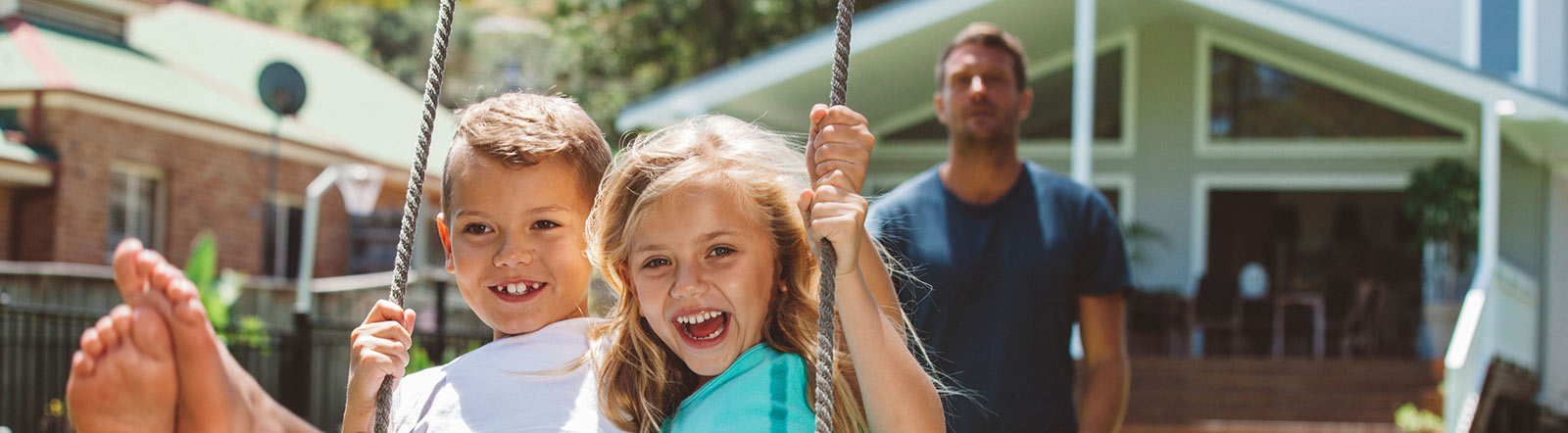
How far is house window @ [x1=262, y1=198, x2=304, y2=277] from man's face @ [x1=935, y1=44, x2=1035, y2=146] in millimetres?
13214

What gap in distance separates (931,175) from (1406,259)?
13.7 m

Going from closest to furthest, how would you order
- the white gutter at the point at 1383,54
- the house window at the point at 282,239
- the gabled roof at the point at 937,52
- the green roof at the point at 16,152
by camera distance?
the white gutter at the point at 1383,54 → the gabled roof at the point at 937,52 → the green roof at the point at 16,152 → the house window at the point at 282,239

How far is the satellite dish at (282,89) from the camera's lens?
8.41 metres

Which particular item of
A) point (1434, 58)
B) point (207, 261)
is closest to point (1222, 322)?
point (1434, 58)

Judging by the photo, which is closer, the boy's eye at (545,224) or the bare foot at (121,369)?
the bare foot at (121,369)

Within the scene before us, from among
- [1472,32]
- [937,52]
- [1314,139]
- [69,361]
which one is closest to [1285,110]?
[1314,139]

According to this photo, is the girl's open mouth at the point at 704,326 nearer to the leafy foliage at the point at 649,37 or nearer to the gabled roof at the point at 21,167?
the gabled roof at the point at 21,167

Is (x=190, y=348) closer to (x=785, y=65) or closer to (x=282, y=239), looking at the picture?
(x=785, y=65)

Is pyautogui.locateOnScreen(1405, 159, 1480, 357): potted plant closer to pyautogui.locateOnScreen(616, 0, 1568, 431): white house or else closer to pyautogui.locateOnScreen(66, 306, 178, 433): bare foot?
pyautogui.locateOnScreen(616, 0, 1568, 431): white house

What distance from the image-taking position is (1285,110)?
13648 millimetres

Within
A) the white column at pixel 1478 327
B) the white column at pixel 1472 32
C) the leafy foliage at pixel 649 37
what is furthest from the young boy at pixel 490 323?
the leafy foliage at pixel 649 37

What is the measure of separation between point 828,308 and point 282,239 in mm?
15517

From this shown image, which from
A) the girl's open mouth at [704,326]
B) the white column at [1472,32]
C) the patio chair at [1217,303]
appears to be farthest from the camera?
the white column at [1472,32]

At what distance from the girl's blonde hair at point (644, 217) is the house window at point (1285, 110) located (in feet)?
41.8
